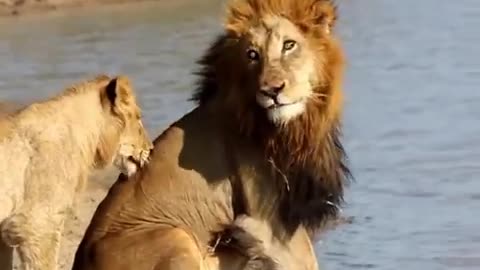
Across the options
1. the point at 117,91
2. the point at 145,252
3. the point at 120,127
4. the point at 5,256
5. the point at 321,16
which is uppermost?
the point at 321,16

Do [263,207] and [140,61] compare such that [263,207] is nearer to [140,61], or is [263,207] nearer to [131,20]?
[140,61]

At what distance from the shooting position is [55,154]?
732 cm

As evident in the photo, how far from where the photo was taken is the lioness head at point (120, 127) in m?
7.40

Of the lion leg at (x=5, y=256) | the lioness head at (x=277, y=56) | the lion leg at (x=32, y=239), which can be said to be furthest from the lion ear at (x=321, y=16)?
the lion leg at (x=5, y=256)

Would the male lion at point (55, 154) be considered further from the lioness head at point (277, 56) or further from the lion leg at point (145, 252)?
the lioness head at point (277, 56)

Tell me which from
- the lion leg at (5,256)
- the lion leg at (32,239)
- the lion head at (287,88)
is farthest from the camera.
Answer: the lion leg at (5,256)

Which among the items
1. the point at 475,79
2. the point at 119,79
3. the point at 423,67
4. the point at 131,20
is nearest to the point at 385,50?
the point at 423,67

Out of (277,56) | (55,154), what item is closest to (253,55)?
(277,56)

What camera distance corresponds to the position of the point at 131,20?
2984 centimetres

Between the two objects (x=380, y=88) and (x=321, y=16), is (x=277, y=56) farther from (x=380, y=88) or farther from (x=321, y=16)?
(x=380, y=88)

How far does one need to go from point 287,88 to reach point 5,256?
1.79 meters

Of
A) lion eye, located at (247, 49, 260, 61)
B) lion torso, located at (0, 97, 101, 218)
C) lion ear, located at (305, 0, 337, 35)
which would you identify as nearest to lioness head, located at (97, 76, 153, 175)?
lion torso, located at (0, 97, 101, 218)

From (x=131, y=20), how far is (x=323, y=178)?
23273 millimetres

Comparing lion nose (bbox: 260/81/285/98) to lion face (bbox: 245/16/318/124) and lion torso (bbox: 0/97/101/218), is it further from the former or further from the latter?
lion torso (bbox: 0/97/101/218)
